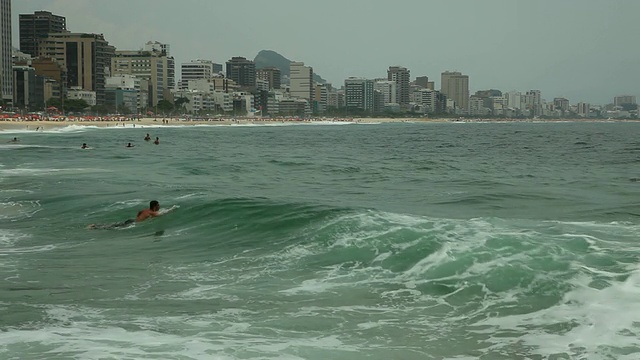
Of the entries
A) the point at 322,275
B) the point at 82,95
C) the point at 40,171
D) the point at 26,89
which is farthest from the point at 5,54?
the point at 322,275

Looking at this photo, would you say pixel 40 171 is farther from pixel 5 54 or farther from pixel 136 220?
pixel 5 54

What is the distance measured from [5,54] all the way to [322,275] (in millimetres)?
175778

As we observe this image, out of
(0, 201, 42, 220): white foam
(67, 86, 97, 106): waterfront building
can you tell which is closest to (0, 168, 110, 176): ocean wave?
(0, 201, 42, 220): white foam

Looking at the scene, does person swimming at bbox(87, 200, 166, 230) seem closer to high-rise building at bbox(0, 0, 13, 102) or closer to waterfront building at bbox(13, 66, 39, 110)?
high-rise building at bbox(0, 0, 13, 102)

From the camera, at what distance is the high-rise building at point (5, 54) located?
547 feet

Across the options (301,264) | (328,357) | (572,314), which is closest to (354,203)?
(301,264)

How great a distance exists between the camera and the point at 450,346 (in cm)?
774

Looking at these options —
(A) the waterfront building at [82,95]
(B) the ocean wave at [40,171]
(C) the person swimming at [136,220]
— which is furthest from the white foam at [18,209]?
(A) the waterfront building at [82,95]

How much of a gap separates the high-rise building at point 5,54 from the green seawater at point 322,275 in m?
159

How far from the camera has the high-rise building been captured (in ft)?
547

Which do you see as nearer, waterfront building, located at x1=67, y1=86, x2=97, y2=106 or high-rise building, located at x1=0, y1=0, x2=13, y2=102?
high-rise building, located at x1=0, y1=0, x2=13, y2=102

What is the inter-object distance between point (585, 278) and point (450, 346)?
11.1 feet

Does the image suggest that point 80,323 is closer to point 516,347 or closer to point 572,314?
point 516,347

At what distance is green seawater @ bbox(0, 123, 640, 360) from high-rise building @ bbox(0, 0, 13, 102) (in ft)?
523
